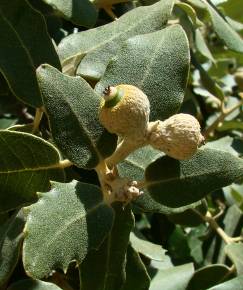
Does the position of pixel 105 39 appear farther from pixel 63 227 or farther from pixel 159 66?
pixel 63 227

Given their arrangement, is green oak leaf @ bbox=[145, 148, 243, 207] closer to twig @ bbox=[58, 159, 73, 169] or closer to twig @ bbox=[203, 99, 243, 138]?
twig @ bbox=[58, 159, 73, 169]

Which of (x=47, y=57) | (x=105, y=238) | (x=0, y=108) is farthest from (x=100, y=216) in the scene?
(x=0, y=108)

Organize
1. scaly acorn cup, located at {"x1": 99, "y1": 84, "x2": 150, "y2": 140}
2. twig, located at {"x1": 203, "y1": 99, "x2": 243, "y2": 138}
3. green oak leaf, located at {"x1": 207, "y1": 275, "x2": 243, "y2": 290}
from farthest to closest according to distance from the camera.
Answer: twig, located at {"x1": 203, "y1": 99, "x2": 243, "y2": 138} < green oak leaf, located at {"x1": 207, "y1": 275, "x2": 243, "y2": 290} < scaly acorn cup, located at {"x1": 99, "y1": 84, "x2": 150, "y2": 140}

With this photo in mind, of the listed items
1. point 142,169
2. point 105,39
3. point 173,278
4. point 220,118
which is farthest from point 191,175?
point 220,118

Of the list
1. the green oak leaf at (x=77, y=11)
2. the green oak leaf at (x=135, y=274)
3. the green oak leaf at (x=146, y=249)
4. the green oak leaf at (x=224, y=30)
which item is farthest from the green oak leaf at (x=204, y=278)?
the green oak leaf at (x=77, y=11)

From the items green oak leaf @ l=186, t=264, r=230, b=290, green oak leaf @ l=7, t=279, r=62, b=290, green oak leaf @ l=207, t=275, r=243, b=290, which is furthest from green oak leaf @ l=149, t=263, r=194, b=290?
green oak leaf @ l=7, t=279, r=62, b=290

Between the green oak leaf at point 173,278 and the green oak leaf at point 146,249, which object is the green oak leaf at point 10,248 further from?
the green oak leaf at point 173,278

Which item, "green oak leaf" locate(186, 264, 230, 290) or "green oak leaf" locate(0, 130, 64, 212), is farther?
"green oak leaf" locate(186, 264, 230, 290)
